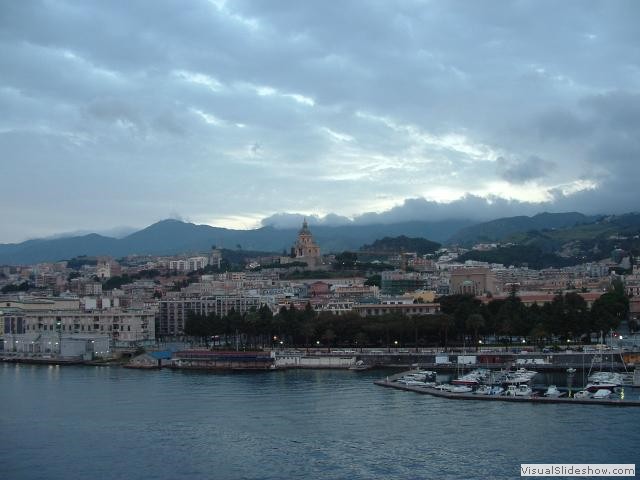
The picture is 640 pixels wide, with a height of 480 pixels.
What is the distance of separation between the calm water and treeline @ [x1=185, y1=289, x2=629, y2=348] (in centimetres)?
1109

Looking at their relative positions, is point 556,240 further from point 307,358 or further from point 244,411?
point 244,411

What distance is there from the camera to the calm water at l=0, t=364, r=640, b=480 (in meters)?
17.1

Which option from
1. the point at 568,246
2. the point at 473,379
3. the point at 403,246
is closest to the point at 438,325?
the point at 473,379

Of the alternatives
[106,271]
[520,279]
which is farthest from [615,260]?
[106,271]

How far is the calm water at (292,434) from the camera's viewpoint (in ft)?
56.0

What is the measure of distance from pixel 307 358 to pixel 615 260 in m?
62.4

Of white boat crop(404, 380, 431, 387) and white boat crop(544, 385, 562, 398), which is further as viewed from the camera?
white boat crop(404, 380, 431, 387)

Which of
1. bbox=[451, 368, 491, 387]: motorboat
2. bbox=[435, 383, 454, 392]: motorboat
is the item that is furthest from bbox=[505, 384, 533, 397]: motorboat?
bbox=[451, 368, 491, 387]: motorboat

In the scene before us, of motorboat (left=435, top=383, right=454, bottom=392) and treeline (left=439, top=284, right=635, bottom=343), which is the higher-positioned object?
treeline (left=439, top=284, right=635, bottom=343)

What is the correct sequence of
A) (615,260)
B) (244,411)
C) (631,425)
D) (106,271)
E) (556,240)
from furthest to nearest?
(556,240) → (106,271) → (615,260) → (244,411) → (631,425)

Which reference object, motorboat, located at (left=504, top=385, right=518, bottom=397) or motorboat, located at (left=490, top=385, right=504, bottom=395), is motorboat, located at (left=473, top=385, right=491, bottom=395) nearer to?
motorboat, located at (left=490, top=385, right=504, bottom=395)

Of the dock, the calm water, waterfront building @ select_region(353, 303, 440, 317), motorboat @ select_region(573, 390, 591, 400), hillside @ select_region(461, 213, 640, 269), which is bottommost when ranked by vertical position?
the calm water

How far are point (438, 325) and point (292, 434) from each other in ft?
63.9

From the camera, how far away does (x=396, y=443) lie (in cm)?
1892
